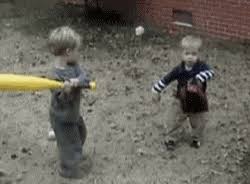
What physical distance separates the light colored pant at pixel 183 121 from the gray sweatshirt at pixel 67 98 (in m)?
0.98

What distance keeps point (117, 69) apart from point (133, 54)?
1.62 ft

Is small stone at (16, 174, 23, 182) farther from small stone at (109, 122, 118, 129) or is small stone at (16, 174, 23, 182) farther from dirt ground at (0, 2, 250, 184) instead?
small stone at (109, 122, 118, 129)

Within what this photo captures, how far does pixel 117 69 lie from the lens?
25.7 ft

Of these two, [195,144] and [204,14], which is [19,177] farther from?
[204,14]

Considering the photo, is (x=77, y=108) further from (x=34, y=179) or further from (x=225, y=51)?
(x=225, y=51)

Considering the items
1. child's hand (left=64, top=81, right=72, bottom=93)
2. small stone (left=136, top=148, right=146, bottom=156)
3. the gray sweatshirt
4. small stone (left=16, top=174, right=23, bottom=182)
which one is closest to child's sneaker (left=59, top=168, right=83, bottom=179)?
small stone (left=16, top=174, right=23, bottom=182)

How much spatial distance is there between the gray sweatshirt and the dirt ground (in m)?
0.57

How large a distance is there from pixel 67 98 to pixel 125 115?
55.8 inches

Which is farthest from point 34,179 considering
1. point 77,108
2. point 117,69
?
point 117,69

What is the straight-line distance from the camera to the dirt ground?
579cm

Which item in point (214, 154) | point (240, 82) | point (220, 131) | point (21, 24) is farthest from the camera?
point (21, 24)

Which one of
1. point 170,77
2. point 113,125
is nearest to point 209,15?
point 113,125

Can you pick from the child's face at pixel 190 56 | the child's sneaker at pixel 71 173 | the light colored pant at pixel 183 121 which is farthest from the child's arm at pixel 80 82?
the light colored pant at pixel 183 121

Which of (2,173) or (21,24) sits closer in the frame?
(2,173)
